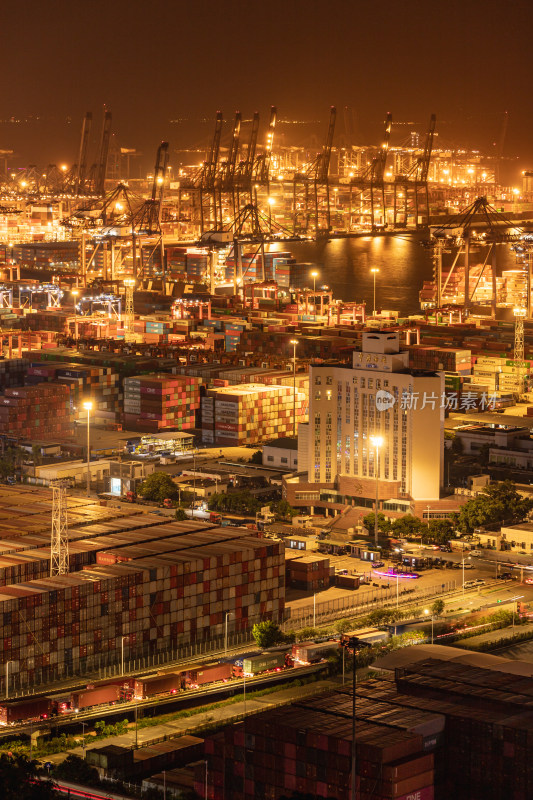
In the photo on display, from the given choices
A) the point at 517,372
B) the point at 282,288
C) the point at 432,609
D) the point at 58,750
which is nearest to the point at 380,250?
the point at 282,288

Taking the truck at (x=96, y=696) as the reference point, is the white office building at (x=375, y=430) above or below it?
above

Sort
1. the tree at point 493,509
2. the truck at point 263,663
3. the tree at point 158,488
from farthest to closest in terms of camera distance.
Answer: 1. the tree at point 158,488
2. the tree at point 493,509
3. the truck at point 263,663

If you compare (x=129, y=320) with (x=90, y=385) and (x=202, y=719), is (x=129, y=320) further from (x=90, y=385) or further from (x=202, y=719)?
(x=202, y=719)

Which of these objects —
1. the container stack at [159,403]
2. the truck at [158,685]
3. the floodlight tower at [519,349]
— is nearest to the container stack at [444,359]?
the floodlight tower at [519,349]

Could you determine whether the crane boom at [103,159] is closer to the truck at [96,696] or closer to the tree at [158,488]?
the tree at [158,488]

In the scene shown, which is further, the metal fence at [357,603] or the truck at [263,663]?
the metal fence at [357,603]

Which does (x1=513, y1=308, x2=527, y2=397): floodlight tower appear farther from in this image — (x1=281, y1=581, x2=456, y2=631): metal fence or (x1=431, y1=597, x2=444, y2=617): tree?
(x1=431, y1=597, x2=444, y2=617): tree
